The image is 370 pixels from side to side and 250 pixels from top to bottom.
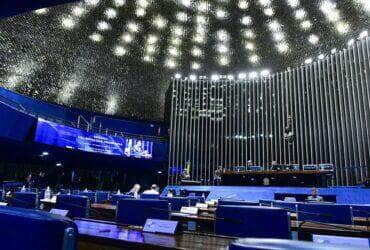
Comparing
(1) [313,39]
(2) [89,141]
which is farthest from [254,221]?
(1) [313,39]

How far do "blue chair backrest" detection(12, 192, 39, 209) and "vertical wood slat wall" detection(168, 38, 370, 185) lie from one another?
14094 mm

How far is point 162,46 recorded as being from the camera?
1767 centimetres

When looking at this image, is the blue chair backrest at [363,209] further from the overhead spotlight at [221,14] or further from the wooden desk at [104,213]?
the overhead spotlight at [221,14]

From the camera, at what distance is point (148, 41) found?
56.7 ft

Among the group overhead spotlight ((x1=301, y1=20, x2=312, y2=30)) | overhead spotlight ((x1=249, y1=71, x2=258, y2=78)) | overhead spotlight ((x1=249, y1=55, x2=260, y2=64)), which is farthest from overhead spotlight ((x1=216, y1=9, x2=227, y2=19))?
overhead spotlight ((x1=249, y1=71, x2=258, y2=78))

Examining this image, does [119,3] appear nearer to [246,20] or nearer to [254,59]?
[246,20]

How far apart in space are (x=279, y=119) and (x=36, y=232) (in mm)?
19669

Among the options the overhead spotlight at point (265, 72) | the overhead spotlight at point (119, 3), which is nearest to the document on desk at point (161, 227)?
the overhead spotlight at point (119, 3)

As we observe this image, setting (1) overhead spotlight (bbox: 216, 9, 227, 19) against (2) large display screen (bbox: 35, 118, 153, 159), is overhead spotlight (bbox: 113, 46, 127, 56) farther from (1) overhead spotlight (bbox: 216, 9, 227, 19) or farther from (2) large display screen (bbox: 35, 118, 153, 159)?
(1) overhead spotlight (bbox: 216, 9, 227, 19)

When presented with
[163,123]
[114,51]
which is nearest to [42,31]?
[114,51]

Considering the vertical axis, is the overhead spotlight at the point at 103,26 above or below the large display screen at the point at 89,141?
above

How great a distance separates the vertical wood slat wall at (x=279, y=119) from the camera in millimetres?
15148

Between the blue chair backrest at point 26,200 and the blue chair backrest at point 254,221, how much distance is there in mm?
2782

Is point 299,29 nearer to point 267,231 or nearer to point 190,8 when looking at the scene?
point 190,8
